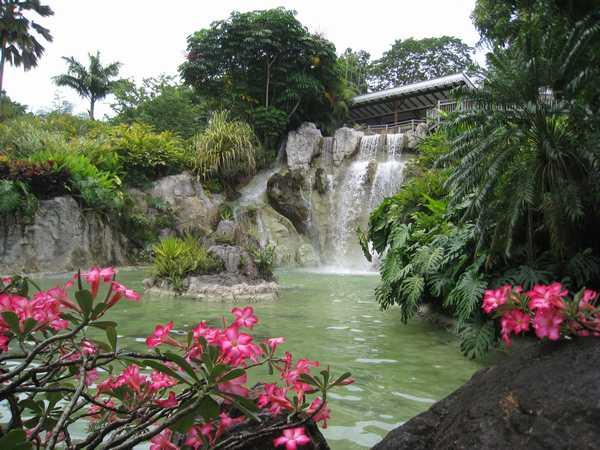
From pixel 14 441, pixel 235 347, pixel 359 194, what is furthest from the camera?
pixel 359 194

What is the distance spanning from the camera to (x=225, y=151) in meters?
17.3

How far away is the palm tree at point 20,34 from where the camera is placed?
23.0 m

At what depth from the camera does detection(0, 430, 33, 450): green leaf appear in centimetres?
84

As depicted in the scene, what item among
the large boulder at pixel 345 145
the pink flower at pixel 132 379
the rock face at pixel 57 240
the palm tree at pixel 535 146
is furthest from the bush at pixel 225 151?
the pink flower at pixel 132 379

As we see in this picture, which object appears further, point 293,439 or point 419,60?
point 419,60

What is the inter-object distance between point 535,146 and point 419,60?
37.0 meters

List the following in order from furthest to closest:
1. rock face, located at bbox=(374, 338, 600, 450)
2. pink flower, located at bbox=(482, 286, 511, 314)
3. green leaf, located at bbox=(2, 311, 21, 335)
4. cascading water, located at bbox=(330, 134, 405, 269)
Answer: cascading water, located at bbox=(330, 134, 405, 269) < pink flower, located at bbox=(482, 286, 511, 314) < rock face, located at bbox=(374, 338, 600, 450) < green leaf, located at bbox=(2, 311, 21, 335)

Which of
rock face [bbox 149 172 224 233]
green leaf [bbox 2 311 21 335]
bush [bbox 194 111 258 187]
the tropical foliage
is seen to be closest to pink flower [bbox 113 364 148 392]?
green leaf [bbox 2 311 21 335]

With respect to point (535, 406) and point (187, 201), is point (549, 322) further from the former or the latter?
point (187, 201)

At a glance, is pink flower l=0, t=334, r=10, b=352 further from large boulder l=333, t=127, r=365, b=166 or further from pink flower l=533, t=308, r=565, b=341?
large boulder l=333, t=127, r=365, b=166

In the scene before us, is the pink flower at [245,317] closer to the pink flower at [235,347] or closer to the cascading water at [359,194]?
the pink flower at [235,347]

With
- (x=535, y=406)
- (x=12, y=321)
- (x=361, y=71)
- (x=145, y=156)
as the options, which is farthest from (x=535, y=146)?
(x=361, y=71)

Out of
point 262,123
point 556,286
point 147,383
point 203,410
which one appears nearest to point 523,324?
point 556,286

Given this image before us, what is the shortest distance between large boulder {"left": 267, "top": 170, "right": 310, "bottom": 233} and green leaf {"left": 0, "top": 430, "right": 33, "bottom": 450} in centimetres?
1603
